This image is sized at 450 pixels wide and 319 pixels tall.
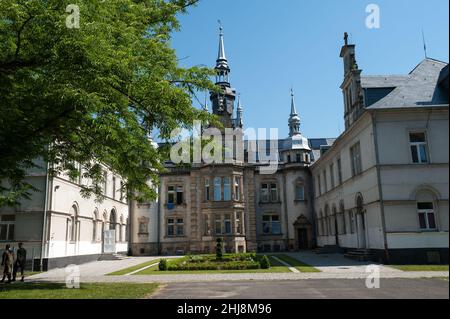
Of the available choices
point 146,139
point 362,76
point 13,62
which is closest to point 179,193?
point 362,76

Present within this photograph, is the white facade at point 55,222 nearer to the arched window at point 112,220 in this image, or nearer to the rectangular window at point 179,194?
the arched window at point 112,220

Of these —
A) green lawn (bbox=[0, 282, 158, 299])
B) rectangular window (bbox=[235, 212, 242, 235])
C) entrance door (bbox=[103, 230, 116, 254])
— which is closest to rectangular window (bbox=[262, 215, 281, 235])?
rectangular window (bbox=[235, 212, 242, 235])

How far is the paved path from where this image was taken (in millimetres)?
11008

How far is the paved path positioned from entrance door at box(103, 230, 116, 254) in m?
21.8

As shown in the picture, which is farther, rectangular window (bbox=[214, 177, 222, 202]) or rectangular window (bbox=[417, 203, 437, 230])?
rectangular window (bbox=[214, 177, 222, 202])

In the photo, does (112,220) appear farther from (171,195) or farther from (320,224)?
(320,224)

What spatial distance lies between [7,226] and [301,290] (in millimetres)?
19951

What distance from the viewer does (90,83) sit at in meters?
9.00

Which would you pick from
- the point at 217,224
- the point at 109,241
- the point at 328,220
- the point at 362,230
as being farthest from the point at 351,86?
the point at 109,241

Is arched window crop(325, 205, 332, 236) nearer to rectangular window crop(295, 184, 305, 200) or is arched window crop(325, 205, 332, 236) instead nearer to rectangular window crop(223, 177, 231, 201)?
rectangular window crop(295, 184, 305, 200)

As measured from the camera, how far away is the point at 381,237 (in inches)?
866
